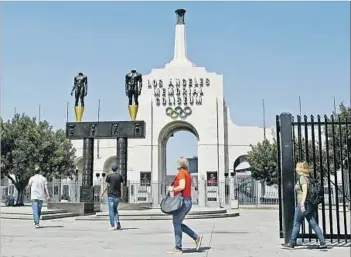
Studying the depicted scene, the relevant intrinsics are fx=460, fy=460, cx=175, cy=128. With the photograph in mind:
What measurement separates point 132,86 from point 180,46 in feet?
102

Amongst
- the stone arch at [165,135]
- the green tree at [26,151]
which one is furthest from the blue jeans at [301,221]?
the stone arch at [165,135]

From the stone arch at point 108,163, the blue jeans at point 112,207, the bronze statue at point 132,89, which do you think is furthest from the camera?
the stone arch at point 108,163

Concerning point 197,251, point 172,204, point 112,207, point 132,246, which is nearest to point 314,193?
point 197,251

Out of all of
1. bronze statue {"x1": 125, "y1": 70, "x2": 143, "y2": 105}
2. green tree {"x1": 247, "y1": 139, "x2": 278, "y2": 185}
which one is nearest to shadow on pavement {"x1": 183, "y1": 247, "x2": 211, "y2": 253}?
bronze statue {"x1": 125, "y1": 70, "x2": 143, "y2": 105}

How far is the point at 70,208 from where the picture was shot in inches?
782

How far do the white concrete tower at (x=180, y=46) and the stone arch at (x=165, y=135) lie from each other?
659 cm

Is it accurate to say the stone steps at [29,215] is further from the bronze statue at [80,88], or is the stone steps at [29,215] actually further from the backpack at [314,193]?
the backpack at [314,193]

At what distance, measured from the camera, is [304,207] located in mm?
8164

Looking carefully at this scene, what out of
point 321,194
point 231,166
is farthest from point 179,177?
point 231,166

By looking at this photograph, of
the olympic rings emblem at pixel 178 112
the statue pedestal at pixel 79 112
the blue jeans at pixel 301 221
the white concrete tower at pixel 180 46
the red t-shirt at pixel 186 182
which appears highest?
the white concrete tower at pixel 180 46

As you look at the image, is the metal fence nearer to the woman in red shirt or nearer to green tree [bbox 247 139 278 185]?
green tree [bbox 247 139 278 185]

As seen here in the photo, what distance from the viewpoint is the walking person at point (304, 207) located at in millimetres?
8211

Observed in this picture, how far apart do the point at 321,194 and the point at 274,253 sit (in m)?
1.47

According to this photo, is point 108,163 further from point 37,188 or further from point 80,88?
point 37,188
